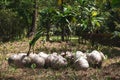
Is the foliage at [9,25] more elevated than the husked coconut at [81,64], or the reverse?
the husked coconut at [81,64]

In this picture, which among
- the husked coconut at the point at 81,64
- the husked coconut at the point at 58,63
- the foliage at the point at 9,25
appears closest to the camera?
the husked coconut at the point at 81,64

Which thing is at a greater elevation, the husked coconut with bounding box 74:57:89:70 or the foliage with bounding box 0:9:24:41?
the husked coconut with bounding box 74:57:89:70

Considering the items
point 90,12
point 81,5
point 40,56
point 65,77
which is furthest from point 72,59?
point 81,5

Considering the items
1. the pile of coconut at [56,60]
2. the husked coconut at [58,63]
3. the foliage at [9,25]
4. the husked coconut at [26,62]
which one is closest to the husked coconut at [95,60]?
the pile of coconut at [56,60]

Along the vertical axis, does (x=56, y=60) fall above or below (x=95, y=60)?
above

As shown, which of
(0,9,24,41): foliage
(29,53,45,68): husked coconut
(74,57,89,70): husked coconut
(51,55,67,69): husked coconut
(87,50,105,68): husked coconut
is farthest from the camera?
(0,9,24,41): foliage

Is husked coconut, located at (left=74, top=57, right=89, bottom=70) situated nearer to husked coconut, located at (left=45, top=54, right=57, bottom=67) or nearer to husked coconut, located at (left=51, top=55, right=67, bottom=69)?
husked coconut, located at (left=51, top=55, right=67, bottom=69)

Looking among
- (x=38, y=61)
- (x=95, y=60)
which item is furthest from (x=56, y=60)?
(x=95, y=60)

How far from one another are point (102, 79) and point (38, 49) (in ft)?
26.0

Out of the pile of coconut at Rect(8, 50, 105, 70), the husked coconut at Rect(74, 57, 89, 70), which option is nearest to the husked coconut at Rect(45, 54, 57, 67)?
the pile of coconut at Rect(8, 50, 105, 70)

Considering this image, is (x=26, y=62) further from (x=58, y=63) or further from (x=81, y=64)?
(x=81, y=64)

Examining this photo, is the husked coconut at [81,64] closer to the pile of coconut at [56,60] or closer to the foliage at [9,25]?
the pile of coconut at [56,60]

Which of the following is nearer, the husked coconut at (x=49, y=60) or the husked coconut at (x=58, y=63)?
the husked coconut at (x=58, y=63)

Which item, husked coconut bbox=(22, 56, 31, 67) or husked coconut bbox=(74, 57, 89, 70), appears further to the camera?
husked coconut bbox=(22, 56, 31, 67)
